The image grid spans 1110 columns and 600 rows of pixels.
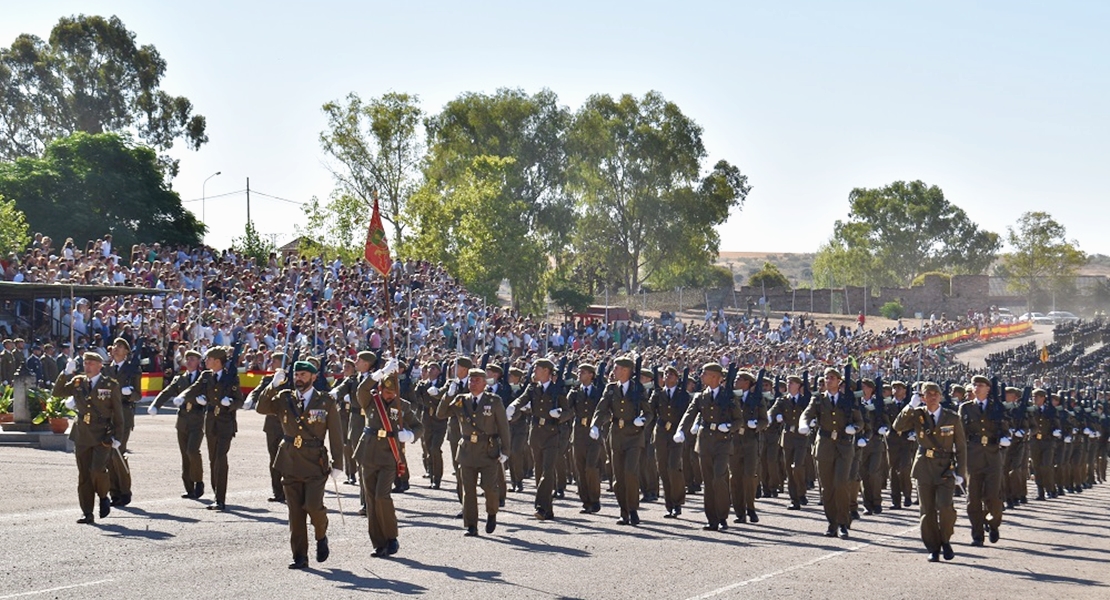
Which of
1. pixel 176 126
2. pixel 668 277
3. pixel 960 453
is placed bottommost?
pixel 960 453

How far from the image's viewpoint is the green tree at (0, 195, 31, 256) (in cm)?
4334

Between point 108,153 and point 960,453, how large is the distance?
45752 mm

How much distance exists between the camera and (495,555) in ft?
47.6

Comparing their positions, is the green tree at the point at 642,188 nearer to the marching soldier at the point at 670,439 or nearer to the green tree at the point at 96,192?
the green tree at the point at 96,192

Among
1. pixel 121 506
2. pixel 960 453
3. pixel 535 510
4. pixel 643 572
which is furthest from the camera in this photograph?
pixel 535 510

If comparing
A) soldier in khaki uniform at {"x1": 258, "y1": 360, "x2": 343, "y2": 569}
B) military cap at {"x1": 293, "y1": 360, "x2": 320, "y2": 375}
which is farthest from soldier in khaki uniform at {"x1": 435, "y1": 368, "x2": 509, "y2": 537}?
military cap at {"x1": 293, "y1": 360, "x2": 320, "y2": 375}

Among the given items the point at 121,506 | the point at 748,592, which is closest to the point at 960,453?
the point at 748,592

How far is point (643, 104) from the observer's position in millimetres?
94000

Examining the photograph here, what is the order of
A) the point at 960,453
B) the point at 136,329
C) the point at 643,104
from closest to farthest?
1. the point at 960,453
2. the point at 136,329
3. the point at 643,104

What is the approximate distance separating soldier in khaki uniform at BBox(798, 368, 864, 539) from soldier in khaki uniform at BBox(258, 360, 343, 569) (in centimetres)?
658

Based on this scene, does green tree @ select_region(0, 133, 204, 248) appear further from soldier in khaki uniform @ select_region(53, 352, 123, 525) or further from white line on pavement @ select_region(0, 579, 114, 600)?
white line on pavement @ select_region(0, 579, 114, 600)

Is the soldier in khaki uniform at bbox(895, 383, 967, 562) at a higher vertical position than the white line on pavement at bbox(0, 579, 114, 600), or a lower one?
higher

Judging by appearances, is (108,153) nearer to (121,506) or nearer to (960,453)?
(121,506)

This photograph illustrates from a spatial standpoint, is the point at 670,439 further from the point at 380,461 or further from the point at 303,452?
the point at 303,452
